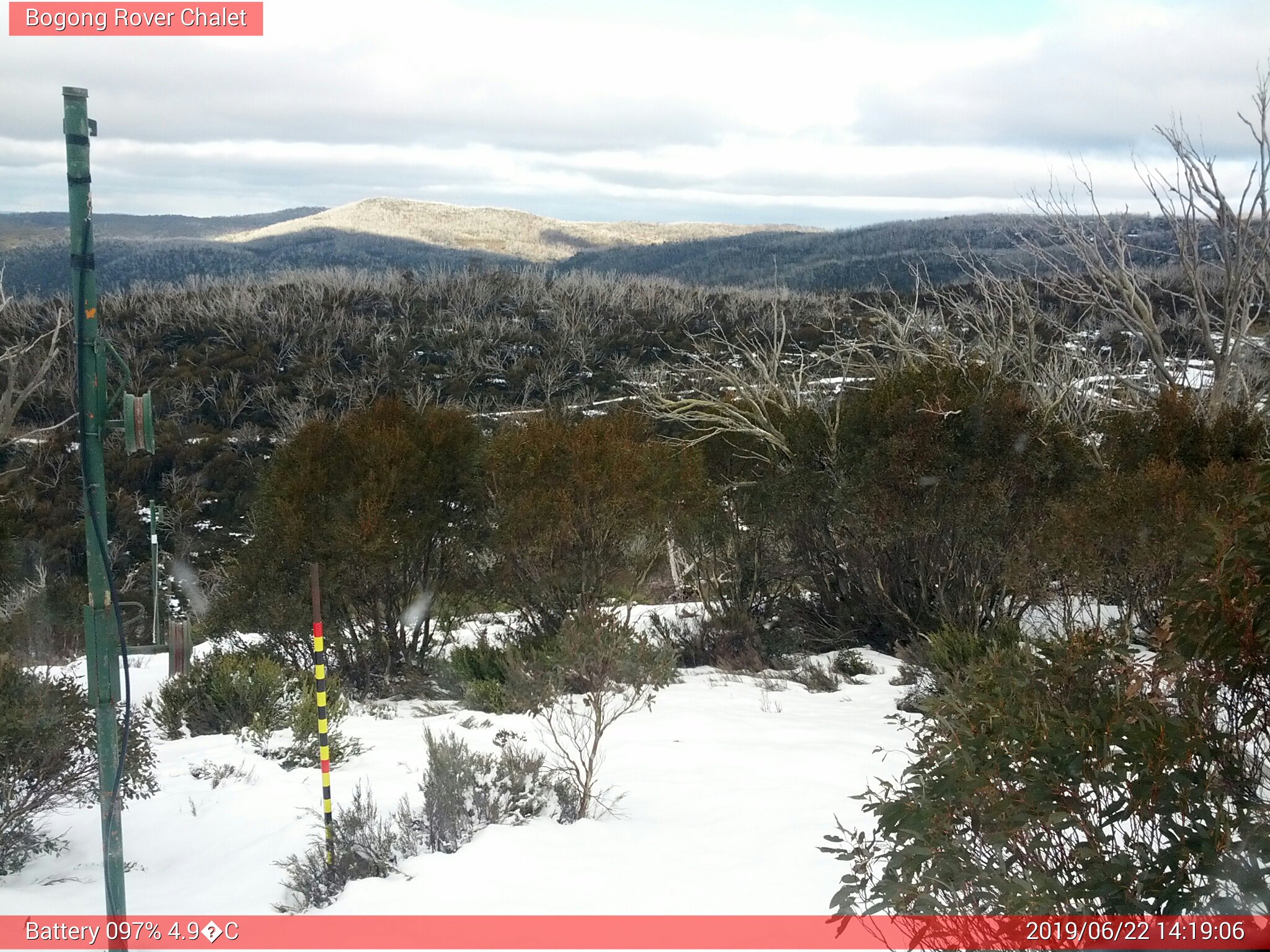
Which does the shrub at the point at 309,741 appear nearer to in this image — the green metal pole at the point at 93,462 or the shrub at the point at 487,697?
the shrub at the point at 487,697

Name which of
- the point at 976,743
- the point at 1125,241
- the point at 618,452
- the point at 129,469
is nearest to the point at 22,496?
the point at 129,469

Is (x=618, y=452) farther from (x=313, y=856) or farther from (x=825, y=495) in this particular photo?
(x=313, y=856)

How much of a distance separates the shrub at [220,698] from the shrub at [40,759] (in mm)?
2476

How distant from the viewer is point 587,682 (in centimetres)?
631

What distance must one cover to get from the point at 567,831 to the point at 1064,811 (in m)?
3.18

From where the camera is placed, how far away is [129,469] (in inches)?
1242

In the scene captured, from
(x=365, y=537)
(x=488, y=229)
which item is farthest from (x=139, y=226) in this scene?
(x=365, y=537)

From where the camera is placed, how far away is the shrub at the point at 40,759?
5.11 meters

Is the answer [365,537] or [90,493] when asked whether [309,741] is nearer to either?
[365,537]

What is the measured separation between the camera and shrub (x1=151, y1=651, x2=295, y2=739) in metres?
8.08

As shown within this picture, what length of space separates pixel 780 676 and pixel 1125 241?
28.3 feet

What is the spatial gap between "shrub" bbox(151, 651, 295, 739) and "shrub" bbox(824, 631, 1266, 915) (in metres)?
6.24

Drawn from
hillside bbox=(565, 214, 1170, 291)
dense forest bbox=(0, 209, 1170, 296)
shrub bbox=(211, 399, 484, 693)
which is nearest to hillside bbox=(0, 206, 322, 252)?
dense forest bbox=(0, 209, 1170, 296)

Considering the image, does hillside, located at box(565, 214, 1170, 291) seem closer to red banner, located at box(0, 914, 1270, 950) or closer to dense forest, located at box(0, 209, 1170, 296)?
dense forest, located at box(0, 209, 1170, 296)
